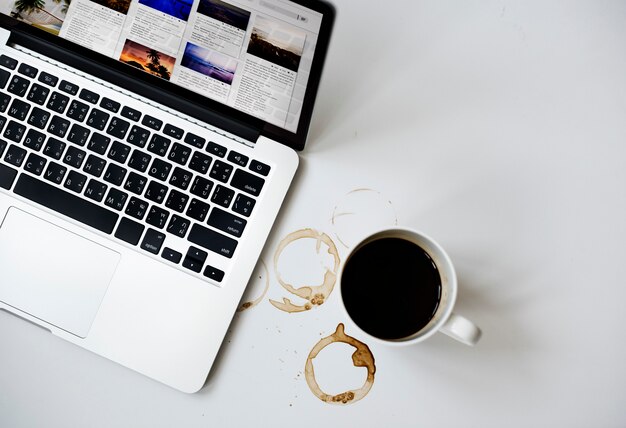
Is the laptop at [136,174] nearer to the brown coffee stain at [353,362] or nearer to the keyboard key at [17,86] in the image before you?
the keyboard key at [17,86]

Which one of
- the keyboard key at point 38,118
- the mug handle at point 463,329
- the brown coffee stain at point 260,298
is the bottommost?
the brown coffee stain at point 260,298

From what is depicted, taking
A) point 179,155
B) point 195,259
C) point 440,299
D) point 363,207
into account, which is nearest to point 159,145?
point 179,155

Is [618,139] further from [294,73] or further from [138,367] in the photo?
[138,367]

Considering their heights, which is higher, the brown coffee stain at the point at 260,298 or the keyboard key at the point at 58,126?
the keyboard key at the point at 58,126

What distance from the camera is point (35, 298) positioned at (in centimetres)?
49

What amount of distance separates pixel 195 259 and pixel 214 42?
24 cm

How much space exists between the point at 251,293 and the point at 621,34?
1.83ft

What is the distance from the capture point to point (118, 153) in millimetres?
496

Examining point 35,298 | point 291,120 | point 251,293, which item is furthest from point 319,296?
point 35,298

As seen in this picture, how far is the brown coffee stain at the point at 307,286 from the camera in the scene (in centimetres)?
52

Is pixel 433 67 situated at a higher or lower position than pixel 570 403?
higher

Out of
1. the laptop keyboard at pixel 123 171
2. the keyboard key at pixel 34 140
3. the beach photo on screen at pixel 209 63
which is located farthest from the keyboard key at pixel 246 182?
the keyboard key at pixel 34 140

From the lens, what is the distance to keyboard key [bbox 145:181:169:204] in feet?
1.62

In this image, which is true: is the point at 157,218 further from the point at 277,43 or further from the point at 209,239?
the point at 277,43
